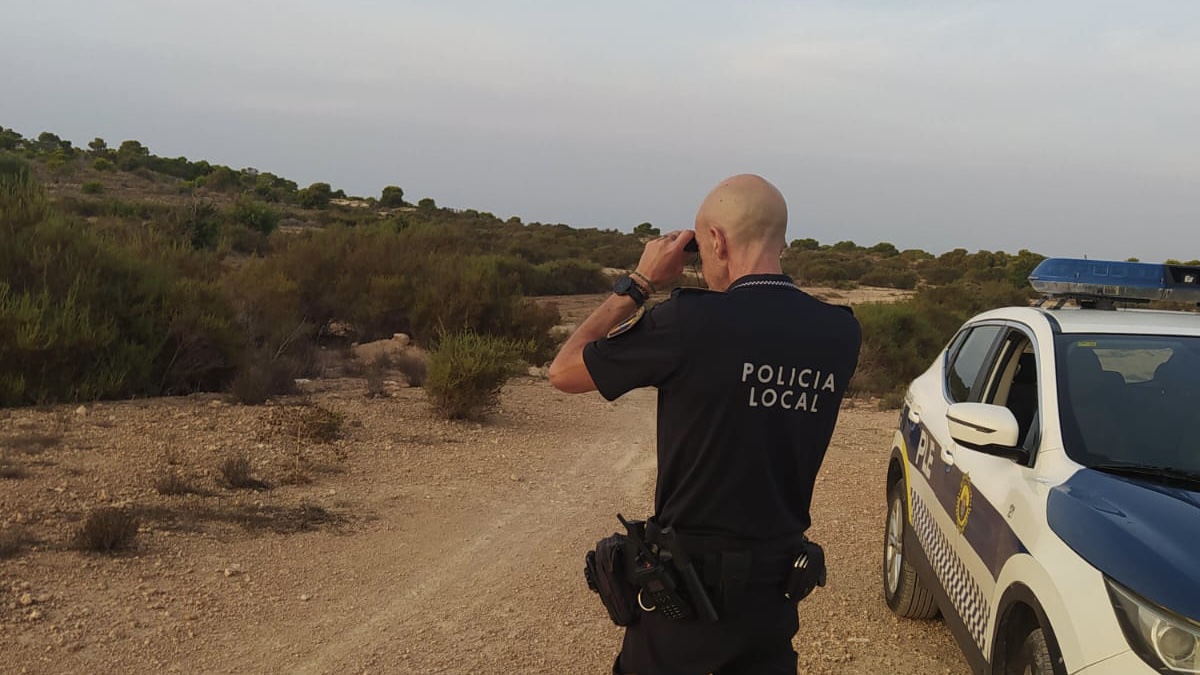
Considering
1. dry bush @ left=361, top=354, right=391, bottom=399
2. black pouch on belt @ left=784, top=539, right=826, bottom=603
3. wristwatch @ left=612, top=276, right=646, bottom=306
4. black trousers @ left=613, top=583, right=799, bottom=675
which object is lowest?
dry bush @ left=361, top=354, right=391, bottom=399

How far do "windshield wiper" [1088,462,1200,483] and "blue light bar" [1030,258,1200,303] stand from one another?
1.25 metres

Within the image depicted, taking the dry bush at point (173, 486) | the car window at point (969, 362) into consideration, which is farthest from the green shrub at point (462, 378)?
the car window at point (969, 362)

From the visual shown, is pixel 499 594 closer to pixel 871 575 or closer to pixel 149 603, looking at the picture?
pixel 149 603

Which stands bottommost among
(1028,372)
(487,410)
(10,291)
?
(487,410)

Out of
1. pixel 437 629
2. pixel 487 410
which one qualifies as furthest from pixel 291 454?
pixel 437 629

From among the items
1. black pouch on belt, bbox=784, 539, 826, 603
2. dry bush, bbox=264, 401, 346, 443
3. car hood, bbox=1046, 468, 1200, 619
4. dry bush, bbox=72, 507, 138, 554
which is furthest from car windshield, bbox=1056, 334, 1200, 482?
dry bush, bbox=264, 401, 346, 443

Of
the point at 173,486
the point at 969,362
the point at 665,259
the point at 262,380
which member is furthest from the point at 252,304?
the point at 665,259

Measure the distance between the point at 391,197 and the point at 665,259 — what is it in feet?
207

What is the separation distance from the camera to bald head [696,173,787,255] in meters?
2.34

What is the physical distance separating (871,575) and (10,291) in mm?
8516

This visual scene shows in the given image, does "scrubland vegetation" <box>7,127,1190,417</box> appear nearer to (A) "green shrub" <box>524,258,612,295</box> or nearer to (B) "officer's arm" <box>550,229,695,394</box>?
(A) "green shrub" <box>524,258,612,295</box>

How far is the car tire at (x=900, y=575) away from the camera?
5027mm

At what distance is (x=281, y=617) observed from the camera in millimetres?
5098

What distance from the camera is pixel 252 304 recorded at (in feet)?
43.2
